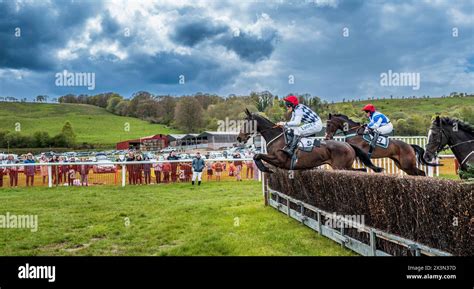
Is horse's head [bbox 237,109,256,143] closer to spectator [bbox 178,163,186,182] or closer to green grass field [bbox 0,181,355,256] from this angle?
green grass field [bbox 0,181,355,256]

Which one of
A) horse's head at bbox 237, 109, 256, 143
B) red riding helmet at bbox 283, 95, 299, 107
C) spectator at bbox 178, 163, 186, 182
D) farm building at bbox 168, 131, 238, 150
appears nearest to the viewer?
red riding helmet at bbox 283, 95, 299, 107

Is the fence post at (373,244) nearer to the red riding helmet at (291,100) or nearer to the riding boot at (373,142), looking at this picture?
the red riding helmet at (291,100)

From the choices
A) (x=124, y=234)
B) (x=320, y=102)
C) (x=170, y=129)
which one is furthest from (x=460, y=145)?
(x=170, y=129)

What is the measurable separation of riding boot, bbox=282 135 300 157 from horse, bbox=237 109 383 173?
76 mm

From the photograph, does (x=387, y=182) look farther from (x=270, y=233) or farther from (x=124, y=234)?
(x=124, y=234)

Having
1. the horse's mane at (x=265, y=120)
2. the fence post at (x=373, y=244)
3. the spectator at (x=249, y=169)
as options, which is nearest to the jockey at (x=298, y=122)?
the horse's mane at (x=265, y=120)

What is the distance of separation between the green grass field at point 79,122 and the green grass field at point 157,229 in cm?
4769

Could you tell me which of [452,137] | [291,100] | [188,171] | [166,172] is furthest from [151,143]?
[452,137]

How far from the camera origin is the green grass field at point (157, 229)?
5.79m

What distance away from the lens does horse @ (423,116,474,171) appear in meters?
8.09

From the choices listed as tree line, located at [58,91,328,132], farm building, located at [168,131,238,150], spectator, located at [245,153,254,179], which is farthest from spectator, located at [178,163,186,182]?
farm building, located at [168,131,238,150]

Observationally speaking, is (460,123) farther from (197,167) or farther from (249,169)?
(249,169)

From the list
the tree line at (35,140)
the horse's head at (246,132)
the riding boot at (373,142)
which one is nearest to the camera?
the horse's head at (246,132)

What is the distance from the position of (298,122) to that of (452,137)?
303cm
